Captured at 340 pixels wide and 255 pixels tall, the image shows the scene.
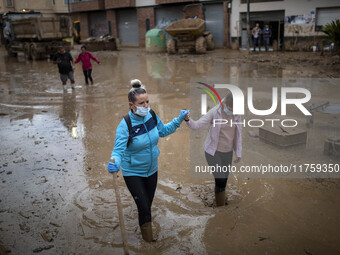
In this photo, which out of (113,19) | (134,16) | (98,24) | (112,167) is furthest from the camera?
(98,24)

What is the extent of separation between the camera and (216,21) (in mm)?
25109

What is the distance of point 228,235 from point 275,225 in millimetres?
571

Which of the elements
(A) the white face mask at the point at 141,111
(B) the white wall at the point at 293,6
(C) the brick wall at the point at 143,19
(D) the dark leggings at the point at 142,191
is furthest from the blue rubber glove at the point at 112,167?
(C) the brick wall at the point at 143,19

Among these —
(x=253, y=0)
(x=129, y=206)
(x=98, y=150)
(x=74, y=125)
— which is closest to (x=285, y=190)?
(x=129, y=206)

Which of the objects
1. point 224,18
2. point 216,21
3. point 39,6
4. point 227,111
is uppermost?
point 39,6

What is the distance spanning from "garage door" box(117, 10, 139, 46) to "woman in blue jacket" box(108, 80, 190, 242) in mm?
29909

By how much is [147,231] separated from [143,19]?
1140 inches

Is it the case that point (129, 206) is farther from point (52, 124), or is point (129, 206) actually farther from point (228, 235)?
point (52, 124)

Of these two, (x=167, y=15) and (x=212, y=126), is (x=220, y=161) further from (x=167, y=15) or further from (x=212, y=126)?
(x=167, y=15)

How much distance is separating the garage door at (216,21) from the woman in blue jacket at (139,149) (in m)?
23.0

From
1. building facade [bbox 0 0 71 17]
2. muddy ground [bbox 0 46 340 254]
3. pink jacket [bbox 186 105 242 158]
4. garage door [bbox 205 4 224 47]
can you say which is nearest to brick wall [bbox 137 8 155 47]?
garage door [bbox 205 4 224 47]

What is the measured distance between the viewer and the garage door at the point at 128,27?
3185 cm

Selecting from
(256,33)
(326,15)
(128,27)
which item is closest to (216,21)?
(256,33)

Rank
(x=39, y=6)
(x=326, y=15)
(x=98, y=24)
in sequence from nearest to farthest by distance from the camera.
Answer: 1. (x=326, y=15)
2. (x=98, y=24)
3. (x=39, y=6)
